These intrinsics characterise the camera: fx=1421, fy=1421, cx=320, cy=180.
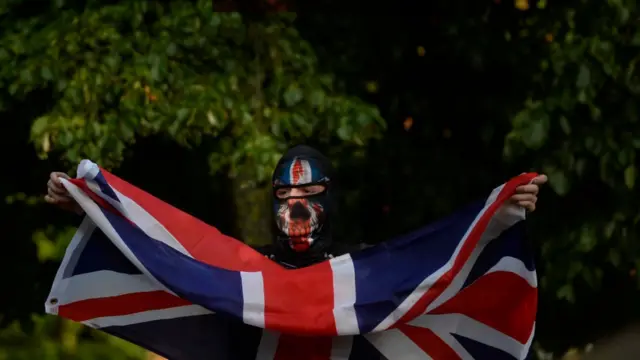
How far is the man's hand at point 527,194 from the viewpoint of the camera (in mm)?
4648

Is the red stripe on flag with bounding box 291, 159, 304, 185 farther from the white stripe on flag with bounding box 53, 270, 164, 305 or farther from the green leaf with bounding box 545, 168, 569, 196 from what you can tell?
the green leaf with bounding box 545, 168, 569, 196

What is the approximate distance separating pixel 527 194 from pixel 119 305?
144cm

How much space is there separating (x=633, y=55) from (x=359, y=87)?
4.41 ft

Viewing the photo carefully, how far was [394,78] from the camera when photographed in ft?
22.8

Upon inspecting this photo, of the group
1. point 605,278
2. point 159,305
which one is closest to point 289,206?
point 159,305

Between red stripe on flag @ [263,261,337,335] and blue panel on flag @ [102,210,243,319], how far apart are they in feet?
0.35

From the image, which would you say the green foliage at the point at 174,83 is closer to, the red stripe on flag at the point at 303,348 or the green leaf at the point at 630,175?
the green leaf at the point at 630,175

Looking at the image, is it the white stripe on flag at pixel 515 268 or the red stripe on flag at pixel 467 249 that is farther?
the white stripe on flag at pixel 515 268

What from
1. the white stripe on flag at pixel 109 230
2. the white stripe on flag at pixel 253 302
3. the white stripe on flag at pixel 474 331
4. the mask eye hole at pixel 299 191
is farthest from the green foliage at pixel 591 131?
the white stripe on flag at pixel 109 230

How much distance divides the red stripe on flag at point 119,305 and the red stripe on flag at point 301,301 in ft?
1.15

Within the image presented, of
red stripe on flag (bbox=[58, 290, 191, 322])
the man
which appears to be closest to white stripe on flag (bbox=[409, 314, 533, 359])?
the man

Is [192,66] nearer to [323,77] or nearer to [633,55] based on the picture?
[323,77]

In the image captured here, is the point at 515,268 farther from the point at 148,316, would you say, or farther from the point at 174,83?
the point at 174,83

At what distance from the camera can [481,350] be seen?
4.93 m
